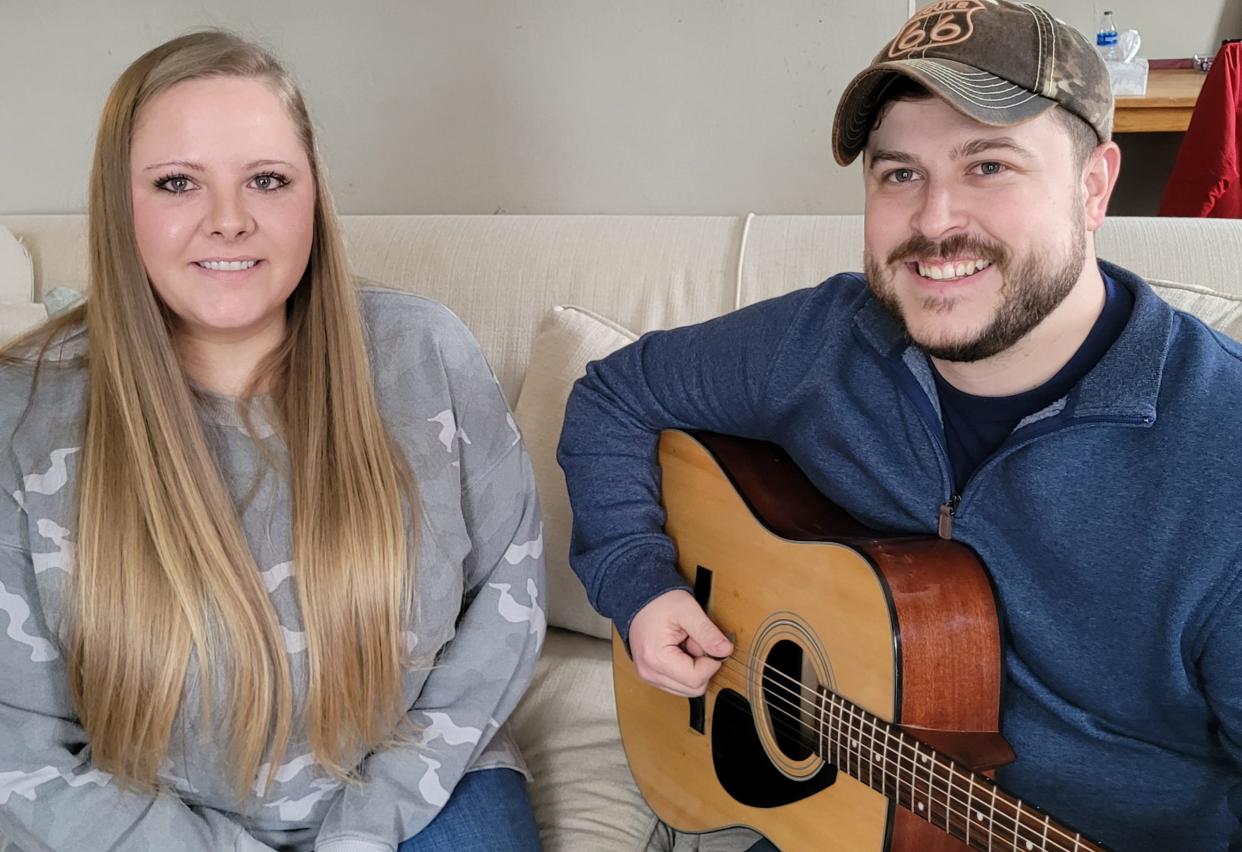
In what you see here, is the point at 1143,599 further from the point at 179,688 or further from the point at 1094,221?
the point at 179,688

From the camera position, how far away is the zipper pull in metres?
1.12

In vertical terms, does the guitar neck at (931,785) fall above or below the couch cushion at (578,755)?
above

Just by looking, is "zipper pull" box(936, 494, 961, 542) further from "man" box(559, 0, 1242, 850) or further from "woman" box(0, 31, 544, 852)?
"woman" box(0, 31, 544, 852)

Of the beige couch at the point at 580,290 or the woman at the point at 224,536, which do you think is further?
the beige couch at the point at 580,290

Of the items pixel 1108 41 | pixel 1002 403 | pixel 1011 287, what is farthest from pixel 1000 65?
pixel 1108 41

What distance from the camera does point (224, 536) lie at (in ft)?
3.88

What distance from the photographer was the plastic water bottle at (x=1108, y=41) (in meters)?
3.05

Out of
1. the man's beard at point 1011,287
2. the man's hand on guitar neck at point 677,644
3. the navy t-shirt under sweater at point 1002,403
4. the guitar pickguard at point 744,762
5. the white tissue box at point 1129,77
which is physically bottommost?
the guitar pickguard at point 744,762

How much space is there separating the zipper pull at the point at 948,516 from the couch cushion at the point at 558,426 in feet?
2.20

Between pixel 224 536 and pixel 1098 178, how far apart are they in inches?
36.2

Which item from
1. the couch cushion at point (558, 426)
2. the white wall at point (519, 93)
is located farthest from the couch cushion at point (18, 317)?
the couch cushion at point (558, 426)

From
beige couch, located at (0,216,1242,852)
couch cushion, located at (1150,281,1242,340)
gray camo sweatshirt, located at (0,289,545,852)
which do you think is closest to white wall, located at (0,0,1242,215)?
beige couch, located at (0,216,1242,852)

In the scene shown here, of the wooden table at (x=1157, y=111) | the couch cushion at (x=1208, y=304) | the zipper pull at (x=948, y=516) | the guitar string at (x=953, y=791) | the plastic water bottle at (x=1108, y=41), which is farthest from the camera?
the plastic water bottle at (x=1108, y=41)

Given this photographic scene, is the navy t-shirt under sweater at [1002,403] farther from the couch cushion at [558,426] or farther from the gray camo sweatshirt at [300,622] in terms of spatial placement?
the couch cushion at [558,426]
